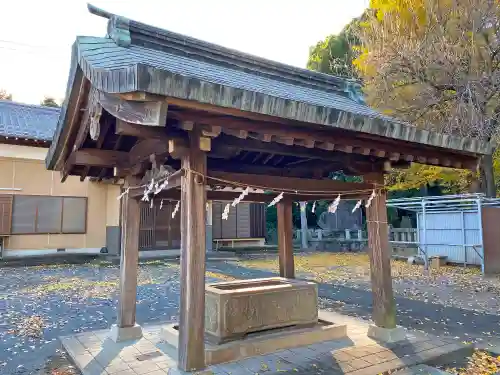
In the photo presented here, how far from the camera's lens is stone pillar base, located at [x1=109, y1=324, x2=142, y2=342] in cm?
513

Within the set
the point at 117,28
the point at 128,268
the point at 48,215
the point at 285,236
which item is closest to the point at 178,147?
the point at 117,28

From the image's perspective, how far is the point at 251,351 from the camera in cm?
453

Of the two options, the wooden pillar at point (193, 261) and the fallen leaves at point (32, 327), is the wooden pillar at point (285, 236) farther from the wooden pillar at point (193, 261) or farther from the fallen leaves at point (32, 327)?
the fallen leaves at point (32, 327)

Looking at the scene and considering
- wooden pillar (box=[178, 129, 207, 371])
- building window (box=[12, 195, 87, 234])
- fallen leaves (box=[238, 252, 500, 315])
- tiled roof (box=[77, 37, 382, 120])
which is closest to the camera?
tiled roof (box=[77, 37, 382, 120])

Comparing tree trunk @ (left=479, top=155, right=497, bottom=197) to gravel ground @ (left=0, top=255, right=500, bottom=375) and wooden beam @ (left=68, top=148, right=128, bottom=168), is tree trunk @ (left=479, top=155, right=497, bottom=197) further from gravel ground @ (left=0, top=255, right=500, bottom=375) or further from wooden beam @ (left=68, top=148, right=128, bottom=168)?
wooden beam @ (left=68, top=148, right=128, bottom=168)

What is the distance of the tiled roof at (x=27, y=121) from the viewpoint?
45.4 feet

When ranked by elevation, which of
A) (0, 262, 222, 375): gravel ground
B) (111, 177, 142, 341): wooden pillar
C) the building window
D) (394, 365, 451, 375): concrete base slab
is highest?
the building window

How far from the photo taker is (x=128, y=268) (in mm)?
5129

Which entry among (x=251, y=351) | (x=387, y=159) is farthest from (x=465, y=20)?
(x=251, y=351)

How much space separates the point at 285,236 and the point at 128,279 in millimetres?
2535

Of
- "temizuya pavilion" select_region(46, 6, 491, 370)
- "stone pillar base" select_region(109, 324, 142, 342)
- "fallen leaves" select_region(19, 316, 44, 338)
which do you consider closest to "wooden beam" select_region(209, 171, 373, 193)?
"temizuya pavilion" select_region(46, 6, 491, 370)

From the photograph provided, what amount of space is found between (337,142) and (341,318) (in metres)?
3.77

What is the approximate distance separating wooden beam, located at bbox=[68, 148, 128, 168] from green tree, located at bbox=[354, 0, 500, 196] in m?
9.62

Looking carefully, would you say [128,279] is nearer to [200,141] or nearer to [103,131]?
[103,131]
